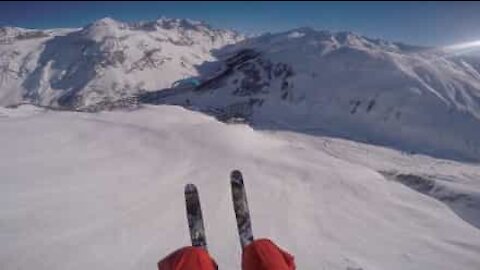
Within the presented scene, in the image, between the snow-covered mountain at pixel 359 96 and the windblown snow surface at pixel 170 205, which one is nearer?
the windblown snow surface at pixel 170 205

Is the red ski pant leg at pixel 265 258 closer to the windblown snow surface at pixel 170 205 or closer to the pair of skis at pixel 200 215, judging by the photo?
the pair of skis at pixel 200 215

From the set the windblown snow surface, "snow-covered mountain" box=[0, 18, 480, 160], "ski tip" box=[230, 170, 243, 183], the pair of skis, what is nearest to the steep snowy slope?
"snow-covered mountain" box=[0, 18, 480, 160]

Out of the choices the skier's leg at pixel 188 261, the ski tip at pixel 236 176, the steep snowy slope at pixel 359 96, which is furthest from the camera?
the steep snowy slope at pixel 359 96

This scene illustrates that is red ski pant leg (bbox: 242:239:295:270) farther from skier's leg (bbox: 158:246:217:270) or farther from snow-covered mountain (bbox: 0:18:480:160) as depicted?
snow-covered mountain (bbox: 0:18:480:160)

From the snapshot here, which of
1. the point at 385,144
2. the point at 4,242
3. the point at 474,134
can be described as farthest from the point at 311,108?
the point at 4,242

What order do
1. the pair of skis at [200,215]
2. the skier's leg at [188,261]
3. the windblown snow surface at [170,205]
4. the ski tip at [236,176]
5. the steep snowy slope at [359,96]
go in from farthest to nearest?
the steep snowy slope at [359,96] < the windblown snow surface at [170,205] < the ski tip at [236,176] < the pair of skis at [200,215] < the skier's leg at [188,261]

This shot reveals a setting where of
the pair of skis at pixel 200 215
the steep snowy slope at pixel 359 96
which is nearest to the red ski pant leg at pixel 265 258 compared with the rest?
the pair of skis at pixel 200 215
